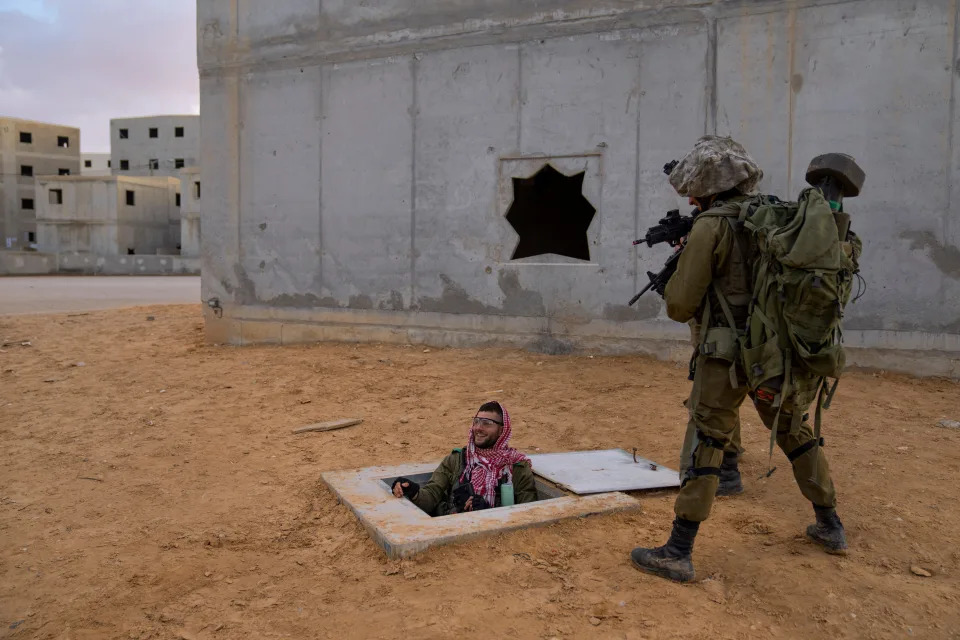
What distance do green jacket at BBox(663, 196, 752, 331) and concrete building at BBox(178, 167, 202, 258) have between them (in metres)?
28.0

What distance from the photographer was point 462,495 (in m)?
3.61

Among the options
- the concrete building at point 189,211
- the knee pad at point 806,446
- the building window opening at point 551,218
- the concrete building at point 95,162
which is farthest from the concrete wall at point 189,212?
the concrete building at point 95,162

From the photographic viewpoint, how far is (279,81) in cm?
816

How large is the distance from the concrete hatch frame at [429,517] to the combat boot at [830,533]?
2.61 feet

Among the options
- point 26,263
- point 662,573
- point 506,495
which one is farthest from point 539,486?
point 26,263

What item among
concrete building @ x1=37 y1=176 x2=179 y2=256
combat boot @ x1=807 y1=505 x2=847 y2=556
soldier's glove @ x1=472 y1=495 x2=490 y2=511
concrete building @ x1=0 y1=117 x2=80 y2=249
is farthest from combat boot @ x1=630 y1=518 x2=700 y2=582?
concrete building @ x1=0 y1=117 x2=80 y2=249

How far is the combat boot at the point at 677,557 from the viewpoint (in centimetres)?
260

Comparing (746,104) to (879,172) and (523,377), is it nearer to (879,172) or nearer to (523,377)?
(879,172)

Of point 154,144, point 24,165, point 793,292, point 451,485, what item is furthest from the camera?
point 154,144

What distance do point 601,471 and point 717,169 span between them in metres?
1.87

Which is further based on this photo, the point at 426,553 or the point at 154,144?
the point at 154,144

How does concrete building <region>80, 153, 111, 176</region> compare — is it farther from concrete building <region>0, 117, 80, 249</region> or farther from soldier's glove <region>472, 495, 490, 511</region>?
soldier's glove <region>472, 495, 490, 511</region>

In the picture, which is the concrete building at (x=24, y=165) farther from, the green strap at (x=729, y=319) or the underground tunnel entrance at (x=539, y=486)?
the green strap at (x=729, y=319)

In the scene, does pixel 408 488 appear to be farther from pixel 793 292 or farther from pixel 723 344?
pixel 793 292
